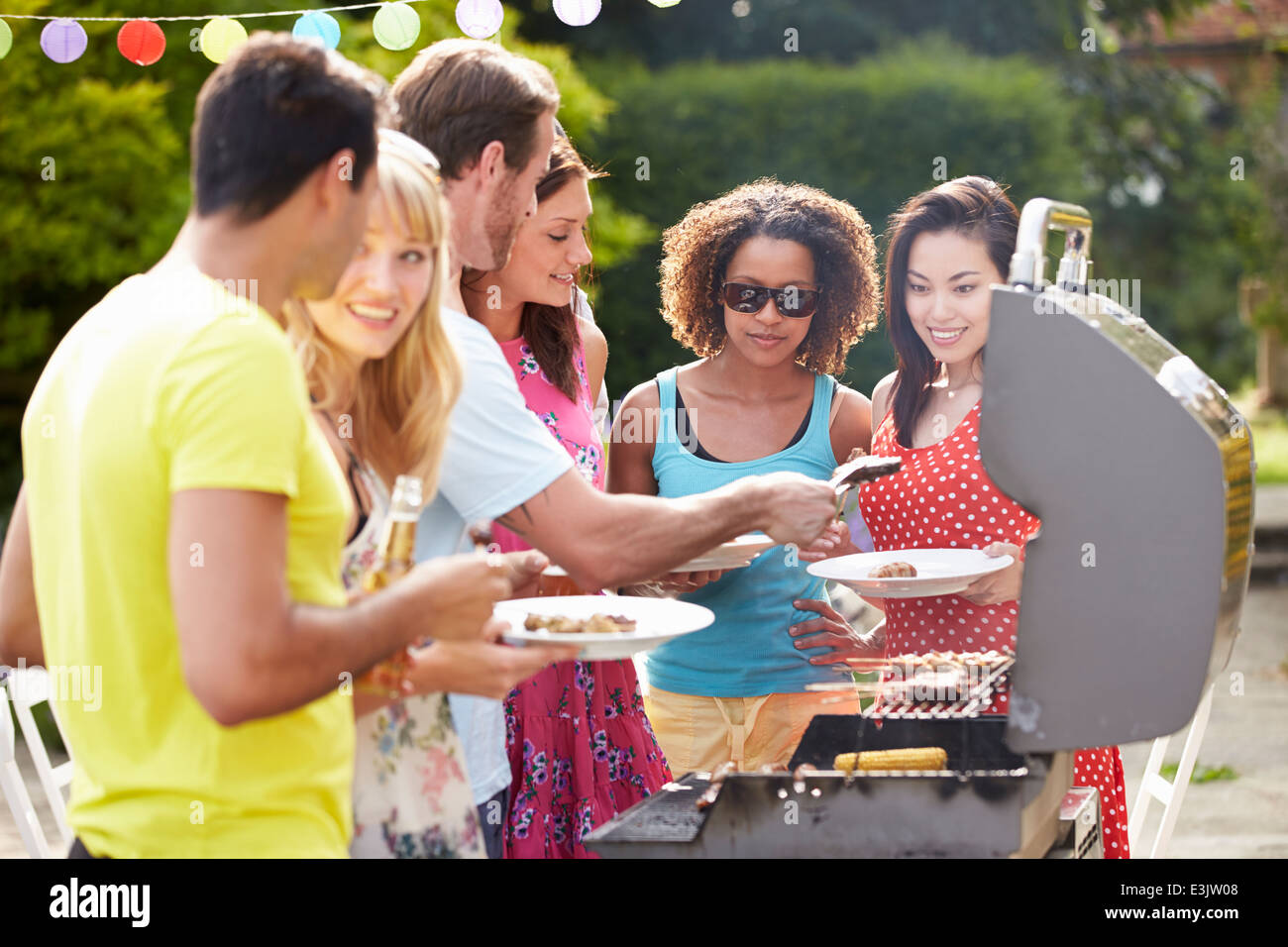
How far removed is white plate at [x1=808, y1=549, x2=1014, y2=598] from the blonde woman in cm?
93

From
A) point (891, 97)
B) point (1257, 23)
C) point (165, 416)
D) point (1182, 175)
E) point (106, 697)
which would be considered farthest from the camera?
point (1257, 23)

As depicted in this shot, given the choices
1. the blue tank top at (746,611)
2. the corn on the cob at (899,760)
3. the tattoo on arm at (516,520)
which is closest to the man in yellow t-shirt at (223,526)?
the tattoo on arm at (516,520)

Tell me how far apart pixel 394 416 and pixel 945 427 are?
1.57m

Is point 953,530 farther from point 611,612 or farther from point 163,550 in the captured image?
point 163,550

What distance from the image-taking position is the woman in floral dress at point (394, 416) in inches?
69.2

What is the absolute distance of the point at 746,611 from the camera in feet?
10.0

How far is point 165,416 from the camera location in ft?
4.37

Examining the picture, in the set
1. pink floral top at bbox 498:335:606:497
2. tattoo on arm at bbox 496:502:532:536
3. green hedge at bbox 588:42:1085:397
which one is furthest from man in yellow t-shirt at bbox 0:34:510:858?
green hedge at bbox 588:42:1085:397

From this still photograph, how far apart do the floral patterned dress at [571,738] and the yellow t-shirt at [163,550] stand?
1.12m

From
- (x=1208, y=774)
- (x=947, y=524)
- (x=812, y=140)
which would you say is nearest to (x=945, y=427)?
(x=947, y=524)

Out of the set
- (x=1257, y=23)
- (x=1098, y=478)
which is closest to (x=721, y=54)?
(x=1257, y=23)

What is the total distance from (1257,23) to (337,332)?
18.1 meters
